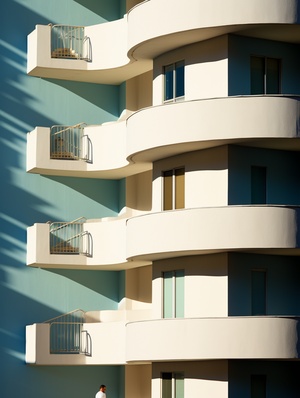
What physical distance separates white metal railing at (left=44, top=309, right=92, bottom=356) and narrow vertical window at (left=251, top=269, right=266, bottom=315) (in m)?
8.75

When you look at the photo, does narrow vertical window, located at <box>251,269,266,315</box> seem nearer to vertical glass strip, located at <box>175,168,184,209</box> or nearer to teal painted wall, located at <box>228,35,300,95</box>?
vertical glass strip, located at <box>175,168,184,209</box>

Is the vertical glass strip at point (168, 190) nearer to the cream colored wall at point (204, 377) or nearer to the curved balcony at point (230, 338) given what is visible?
the curved balcony at point (230, 338)

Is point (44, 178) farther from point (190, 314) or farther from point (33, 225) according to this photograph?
point (190, 314)

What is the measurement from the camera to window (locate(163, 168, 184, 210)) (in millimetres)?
54469

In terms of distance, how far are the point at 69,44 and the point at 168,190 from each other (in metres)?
9.12

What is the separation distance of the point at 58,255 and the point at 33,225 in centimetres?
168

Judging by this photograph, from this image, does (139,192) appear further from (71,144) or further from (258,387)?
(258,387)

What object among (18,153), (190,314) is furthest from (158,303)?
(18,153)

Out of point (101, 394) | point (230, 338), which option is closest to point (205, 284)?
point (230, 338)

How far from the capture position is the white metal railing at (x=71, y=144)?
60531 millimetres

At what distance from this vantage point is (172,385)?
54.3 m

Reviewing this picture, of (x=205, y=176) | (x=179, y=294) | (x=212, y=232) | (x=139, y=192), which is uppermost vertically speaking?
(x=139, y=192)

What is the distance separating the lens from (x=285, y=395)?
5281 cm

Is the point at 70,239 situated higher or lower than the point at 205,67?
lower
